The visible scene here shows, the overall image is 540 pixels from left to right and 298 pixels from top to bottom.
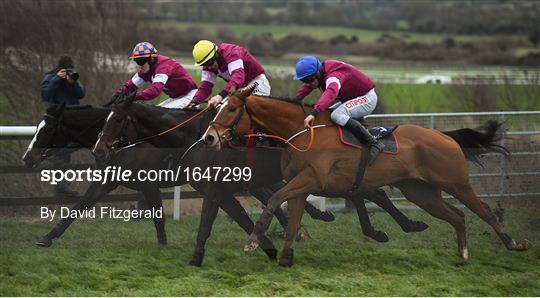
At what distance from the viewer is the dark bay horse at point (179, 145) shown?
883 cm

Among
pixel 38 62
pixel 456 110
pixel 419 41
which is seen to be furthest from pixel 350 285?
pixel 419 41

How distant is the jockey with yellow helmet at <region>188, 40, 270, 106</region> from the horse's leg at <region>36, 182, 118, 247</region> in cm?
123

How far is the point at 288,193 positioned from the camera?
8531 millimetres

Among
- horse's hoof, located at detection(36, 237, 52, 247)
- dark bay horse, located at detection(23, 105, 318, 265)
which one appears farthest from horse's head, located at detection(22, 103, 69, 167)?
horse's hoof, located at detection(36, 237, 52, 247)

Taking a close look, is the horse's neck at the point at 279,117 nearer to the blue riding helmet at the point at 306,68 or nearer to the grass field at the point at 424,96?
the blue riding helmet at the point at 306,68

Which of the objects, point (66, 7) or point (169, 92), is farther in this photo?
point (66, 7)

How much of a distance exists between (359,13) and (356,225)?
36.4 metres

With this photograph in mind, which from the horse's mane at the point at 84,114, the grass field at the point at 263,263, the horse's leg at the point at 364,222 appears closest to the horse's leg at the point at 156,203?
the grass field at the point at 263,263

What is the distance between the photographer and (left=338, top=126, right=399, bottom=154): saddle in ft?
29.2

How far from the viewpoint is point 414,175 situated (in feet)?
30.0

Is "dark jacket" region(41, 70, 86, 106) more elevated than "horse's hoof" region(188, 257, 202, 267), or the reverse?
"dark jacket" region(41, 70, 86, 106)

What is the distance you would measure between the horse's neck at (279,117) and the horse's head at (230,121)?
0.14 metres

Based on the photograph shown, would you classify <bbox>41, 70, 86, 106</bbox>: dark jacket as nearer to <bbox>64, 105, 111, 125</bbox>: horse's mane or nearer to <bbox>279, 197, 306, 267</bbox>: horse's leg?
<bbox>64, 105, 111, 125</bbox>: horse's mane

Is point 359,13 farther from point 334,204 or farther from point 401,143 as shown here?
point 401,143
